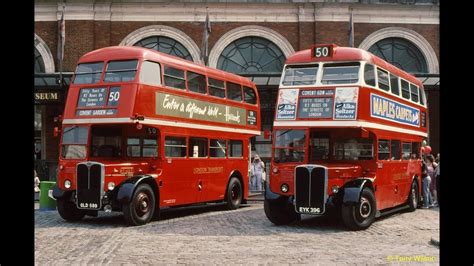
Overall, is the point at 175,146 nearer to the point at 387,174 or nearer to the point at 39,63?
the point at 387,174

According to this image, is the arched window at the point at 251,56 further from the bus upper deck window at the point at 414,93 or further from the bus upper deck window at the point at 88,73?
the bus upper deck window at the point at 88,73

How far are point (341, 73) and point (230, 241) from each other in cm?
458

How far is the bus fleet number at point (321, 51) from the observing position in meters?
13.2

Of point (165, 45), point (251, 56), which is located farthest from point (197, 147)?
point (165, 45)

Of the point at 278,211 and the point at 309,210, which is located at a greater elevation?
the point at 309,210

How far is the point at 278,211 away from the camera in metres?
13.2

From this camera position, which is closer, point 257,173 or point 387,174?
point 387,174

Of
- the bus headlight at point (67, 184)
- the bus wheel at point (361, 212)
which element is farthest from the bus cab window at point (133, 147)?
the bus wheel at point (361, 212)

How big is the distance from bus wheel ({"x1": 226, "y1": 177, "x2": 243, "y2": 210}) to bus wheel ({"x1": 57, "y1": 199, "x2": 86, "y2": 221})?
4723mm

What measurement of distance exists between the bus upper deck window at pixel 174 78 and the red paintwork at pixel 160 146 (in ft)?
0.41

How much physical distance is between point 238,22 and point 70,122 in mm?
15492

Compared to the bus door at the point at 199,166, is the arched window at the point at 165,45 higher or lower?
higher

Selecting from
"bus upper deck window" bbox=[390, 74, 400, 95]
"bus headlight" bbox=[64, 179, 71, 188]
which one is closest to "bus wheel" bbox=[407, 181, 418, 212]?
"bus upper deck window" bbox=[390, 74, 400, 95]

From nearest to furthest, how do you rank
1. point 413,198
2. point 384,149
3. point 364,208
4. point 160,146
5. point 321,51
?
point 364,208
point 321,51
point 384,149
point 160,146
point 413,198
